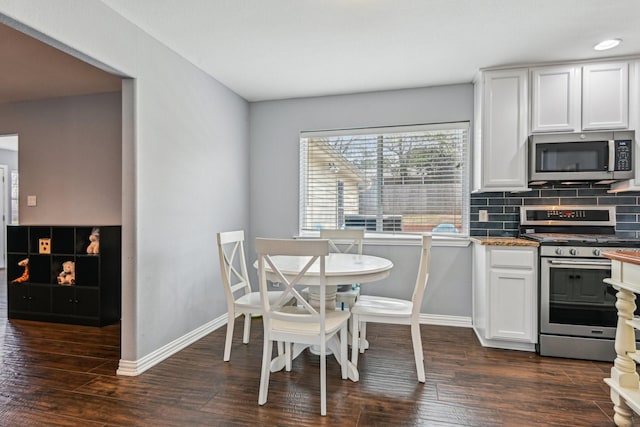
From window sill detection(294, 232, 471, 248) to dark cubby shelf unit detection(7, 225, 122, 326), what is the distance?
269 cm

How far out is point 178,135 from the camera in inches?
117

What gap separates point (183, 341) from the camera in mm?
2984

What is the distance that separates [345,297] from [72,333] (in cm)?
263

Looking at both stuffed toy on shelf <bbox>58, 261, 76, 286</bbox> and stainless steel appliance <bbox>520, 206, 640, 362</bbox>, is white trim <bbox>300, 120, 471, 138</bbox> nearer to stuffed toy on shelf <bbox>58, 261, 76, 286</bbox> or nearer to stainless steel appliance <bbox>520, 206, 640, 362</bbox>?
stainless steel appliance <bbox>520, 206, 640, 362</bbox>

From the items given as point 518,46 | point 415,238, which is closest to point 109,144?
point 415,238

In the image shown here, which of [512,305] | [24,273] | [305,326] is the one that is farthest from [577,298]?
[24,273]

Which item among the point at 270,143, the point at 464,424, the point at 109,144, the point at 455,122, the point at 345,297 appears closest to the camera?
the point at 464,424

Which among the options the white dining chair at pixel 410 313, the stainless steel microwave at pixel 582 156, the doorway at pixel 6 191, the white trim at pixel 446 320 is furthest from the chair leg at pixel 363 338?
the doorway at pixel 6 191

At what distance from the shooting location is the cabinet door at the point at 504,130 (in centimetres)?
311

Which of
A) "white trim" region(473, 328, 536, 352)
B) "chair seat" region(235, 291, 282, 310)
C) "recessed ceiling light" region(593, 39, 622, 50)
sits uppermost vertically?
"recessed ceiling light" region(593, 39, 622, 50)

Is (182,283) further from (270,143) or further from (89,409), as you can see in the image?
(270,143)

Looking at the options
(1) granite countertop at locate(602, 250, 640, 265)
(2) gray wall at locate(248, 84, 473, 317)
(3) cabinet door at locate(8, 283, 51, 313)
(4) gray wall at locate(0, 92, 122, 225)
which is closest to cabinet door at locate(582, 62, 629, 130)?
(2) gray wall at locate(248, 84, 473, 317)

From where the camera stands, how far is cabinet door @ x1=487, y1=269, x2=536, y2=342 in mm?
2865

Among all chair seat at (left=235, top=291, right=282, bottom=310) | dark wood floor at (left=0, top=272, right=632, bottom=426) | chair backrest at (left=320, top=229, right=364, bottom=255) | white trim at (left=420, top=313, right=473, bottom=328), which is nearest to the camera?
dark wood floor at (left=0, top=272, right=632, bottom=426)
